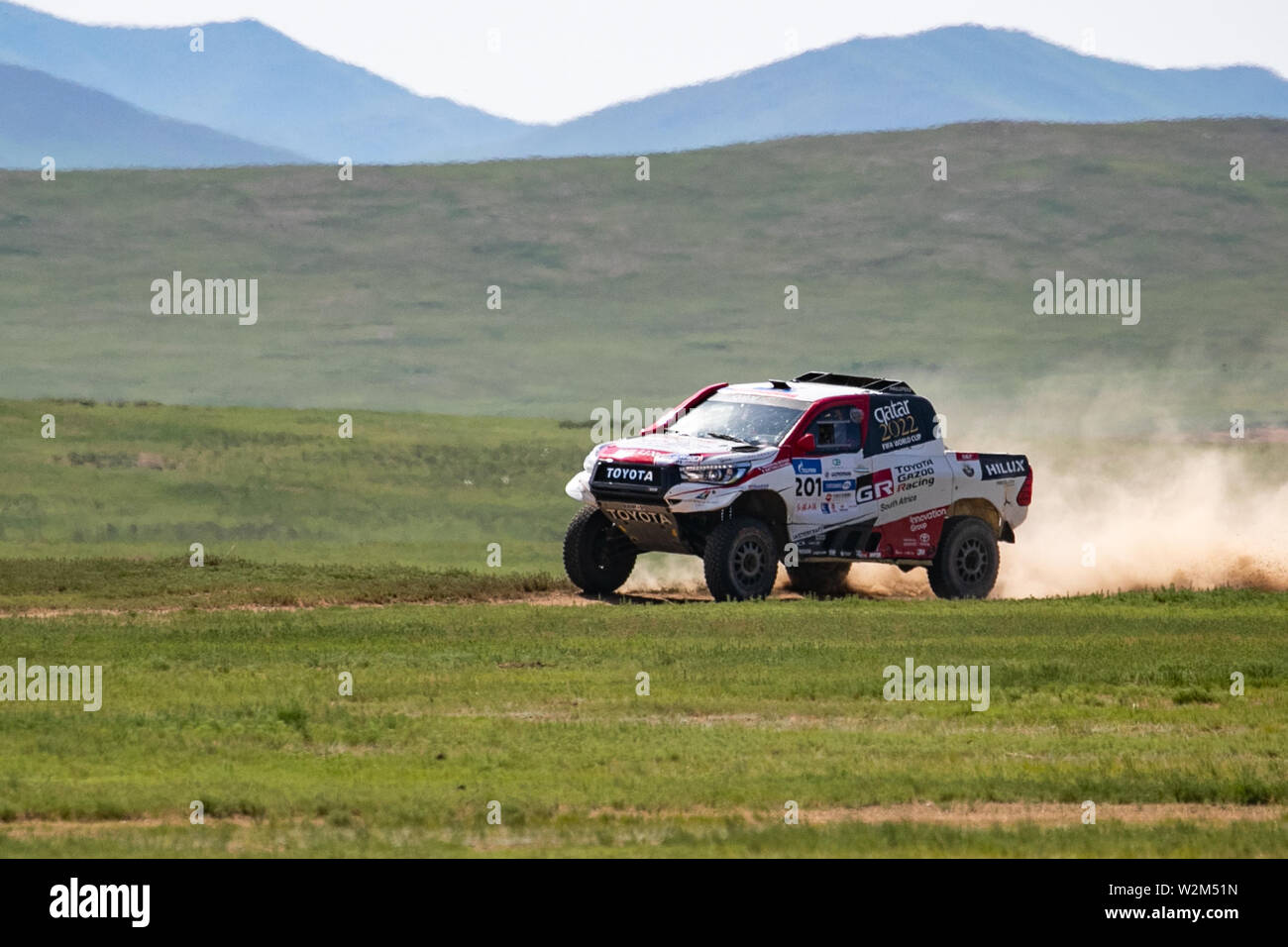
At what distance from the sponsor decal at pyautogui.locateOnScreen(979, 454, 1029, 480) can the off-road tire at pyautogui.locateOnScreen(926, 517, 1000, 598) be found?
0.59 m

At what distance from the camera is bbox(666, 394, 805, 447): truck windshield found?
73.8 ft

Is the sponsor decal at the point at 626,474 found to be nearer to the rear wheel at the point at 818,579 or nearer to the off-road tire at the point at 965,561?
the rear wheel at the point at 818,579

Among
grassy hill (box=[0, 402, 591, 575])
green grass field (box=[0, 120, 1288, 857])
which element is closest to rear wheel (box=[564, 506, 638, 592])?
green grass field (box=[0, 120, 1288, 857])

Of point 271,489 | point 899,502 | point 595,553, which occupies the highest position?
point 271,489

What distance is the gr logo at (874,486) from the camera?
22906 millimetres

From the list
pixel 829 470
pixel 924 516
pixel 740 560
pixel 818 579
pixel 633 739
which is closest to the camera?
pixel 633 739

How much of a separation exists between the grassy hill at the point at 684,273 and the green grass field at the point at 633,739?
1980 inches

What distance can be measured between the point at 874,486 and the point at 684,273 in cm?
7612

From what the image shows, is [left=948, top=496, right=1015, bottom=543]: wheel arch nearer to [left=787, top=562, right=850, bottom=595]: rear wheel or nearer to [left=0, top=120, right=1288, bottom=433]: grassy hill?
[left=787, top=562, right=850, bottom=595]: rear wheel

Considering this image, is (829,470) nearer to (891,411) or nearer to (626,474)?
(891,411)

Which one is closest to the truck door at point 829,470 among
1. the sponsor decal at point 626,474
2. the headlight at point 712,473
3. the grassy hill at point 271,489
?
the headlight at point 712,473

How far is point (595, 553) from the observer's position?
2336 cm

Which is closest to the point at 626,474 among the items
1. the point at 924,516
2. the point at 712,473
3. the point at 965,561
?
the point at 712,473

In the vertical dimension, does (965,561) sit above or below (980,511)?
below
